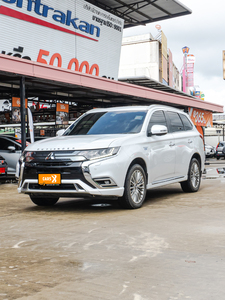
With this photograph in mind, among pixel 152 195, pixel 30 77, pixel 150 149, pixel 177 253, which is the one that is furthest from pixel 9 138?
pixel 177 253

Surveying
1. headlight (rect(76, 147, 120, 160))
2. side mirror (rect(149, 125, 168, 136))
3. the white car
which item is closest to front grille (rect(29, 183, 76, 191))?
the white car

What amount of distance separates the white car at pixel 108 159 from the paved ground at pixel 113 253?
1.31ft

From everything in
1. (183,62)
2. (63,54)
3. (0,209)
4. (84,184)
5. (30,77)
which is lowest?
(0,209)

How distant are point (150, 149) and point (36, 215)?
94.7 inches

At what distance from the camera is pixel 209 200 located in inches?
330

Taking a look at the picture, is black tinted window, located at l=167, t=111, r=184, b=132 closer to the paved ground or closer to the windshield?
the windshield

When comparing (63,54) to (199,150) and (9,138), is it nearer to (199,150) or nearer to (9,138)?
(9,138)

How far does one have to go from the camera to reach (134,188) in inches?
291

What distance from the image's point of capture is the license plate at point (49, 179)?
6.93 meters

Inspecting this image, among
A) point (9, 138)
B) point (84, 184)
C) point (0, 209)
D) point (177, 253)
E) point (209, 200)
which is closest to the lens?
point (177, 253)

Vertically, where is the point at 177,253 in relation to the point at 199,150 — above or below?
below

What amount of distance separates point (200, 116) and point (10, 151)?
1530cm

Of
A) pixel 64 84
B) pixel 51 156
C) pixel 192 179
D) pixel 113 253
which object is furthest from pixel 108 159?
pixel 64 84

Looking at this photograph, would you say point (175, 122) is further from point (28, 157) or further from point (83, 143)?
point (28, 157)
